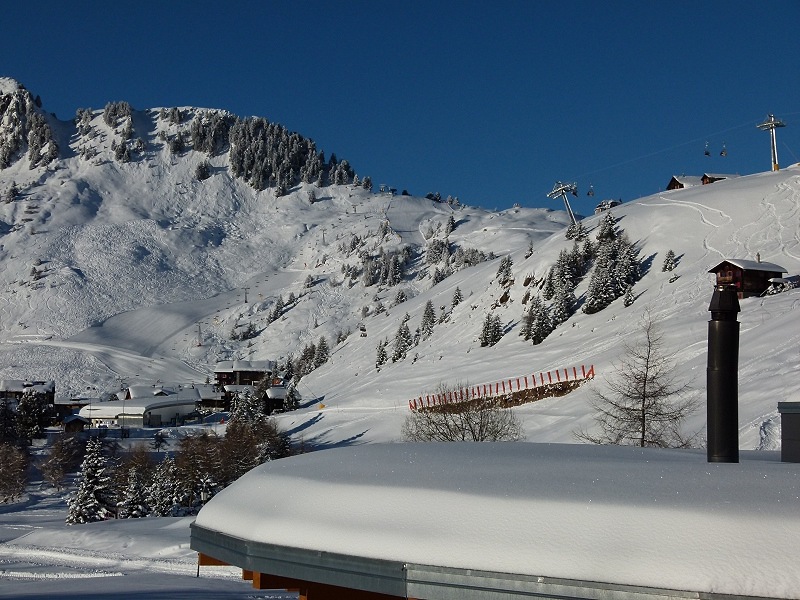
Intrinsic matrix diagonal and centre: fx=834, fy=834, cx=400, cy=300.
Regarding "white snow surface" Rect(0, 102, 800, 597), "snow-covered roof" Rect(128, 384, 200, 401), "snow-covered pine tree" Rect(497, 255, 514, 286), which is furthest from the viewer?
"snow-covered roof" Rect(128, 384, 200, 401)

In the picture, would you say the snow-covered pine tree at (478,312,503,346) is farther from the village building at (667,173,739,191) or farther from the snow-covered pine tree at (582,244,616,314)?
the village building at (667,173,739,191)

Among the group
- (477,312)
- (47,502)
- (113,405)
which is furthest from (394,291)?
(47,502)

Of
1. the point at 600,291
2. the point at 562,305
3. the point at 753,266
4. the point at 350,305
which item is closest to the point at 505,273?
the point at 562,305

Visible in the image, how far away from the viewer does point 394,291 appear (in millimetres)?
135000

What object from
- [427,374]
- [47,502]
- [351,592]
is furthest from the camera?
[427,374]

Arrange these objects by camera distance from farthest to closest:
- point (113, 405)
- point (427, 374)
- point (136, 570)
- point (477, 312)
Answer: point (113, 405), point (477, 312), point (427, 374), point (136, 570)

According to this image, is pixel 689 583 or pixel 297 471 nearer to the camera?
pixel 689 583

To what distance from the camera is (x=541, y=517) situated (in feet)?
12.1

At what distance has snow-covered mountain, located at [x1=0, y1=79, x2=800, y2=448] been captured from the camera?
4584 centimetres

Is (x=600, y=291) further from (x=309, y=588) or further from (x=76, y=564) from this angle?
(x=309, y=588)

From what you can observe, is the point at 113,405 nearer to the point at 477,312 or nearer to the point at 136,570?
the point at 477,312

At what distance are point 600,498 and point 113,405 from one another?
3633 inches

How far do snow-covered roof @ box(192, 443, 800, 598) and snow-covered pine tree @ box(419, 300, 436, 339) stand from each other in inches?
2481

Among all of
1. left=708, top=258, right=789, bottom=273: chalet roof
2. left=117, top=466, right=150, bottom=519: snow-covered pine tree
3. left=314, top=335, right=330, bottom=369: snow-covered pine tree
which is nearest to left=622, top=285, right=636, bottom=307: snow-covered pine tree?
left=708, top=258, right=789, bottom=273: chalet roof
